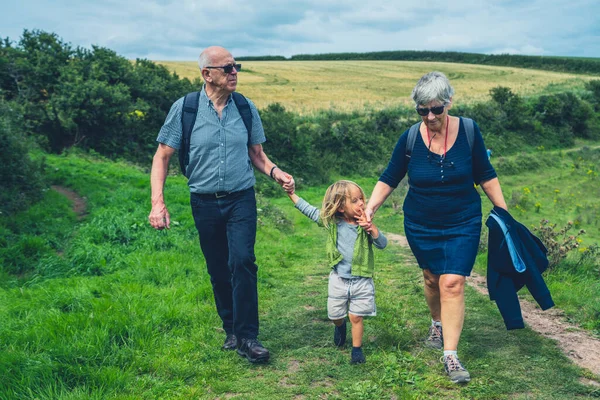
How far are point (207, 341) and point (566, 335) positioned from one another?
10.9 feet

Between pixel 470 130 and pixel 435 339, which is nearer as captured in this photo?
pixel 470 130

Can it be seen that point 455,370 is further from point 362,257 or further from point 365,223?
point 365,223

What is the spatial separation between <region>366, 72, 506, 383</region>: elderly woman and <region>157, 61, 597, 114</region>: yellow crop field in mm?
30768

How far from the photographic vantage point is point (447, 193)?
4156mm

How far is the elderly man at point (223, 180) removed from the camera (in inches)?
171

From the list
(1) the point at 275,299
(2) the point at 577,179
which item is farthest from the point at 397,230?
(2) the point at 577,179

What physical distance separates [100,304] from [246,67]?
2407 inches

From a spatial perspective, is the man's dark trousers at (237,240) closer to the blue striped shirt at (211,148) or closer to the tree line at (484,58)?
Answer: the blue striped shirt at (211,148)

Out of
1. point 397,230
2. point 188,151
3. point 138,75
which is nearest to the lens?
point 188,151

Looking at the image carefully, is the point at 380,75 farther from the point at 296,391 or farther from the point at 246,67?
the point at 296,391

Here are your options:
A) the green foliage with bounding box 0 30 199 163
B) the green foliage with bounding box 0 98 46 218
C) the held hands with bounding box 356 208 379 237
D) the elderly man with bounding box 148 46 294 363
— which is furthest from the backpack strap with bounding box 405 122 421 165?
the green foliage with bounding box 0 30 199 163

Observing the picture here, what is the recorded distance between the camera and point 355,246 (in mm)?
4328

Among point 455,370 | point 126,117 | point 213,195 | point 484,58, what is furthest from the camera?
point 484,58

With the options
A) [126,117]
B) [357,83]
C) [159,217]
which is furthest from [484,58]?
[159,217]
